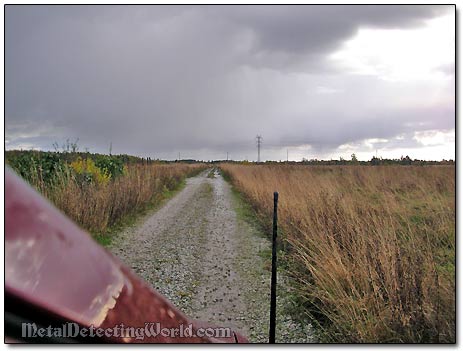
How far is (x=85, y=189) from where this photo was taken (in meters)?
6.73

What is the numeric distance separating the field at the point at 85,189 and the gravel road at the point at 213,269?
436mm

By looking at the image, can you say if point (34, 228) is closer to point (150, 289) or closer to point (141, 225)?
point (150, 289)

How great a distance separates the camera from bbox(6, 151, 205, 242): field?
5.69 m

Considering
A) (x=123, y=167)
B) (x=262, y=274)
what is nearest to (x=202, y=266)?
(x=262, y=274)

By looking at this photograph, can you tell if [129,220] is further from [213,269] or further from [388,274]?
[388,274]

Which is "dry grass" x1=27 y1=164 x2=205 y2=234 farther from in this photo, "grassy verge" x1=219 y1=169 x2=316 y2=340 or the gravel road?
"grassy verge" x1=219 y1=169 x2=316 y2=340

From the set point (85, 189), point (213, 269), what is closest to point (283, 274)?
point (213, 269)

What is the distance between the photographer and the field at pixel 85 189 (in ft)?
18.7

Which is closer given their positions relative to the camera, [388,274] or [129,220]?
[388,274]

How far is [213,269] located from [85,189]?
137 inches

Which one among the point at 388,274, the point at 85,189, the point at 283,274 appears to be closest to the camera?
the point at 388,274

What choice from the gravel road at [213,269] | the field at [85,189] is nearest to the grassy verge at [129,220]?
the field at [85,189]

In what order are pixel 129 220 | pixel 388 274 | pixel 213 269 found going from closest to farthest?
pixel 388 274 < pixel 213 269 < pixel 129 220

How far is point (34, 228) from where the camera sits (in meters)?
0.31
